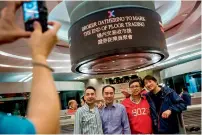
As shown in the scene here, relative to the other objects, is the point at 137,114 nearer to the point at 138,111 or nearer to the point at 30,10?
the point at 138,111

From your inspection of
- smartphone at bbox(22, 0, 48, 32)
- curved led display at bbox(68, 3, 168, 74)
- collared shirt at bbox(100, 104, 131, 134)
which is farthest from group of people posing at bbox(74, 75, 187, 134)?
smartphone at bbox(22, 0, 48, 32)

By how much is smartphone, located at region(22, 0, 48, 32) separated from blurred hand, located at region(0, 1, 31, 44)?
3 centimetres

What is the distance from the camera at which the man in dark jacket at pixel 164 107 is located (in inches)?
125

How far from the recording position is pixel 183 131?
9.86 ft

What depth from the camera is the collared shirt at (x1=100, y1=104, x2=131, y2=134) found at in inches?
136

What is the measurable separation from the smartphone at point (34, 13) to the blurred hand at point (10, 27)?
0.09 feet

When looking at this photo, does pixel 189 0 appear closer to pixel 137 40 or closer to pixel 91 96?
pixel 137 40

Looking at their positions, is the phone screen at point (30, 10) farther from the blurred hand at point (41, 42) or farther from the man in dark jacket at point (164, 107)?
the man in dark jacket at point (164, 107)

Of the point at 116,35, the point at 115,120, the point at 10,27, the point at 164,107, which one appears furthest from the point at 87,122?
the point at 10,27

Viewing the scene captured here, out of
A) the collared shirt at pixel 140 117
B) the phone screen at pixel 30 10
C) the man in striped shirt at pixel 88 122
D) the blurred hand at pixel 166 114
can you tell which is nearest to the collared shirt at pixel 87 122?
the man in striped shirt at pixel 88 122

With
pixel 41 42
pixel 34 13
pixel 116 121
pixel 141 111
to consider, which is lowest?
pixel 116 121

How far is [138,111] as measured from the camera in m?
3.48

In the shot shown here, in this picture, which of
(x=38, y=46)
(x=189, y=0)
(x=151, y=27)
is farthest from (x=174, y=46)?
(x=38, y=46)

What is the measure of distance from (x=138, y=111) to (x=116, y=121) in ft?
1.13
